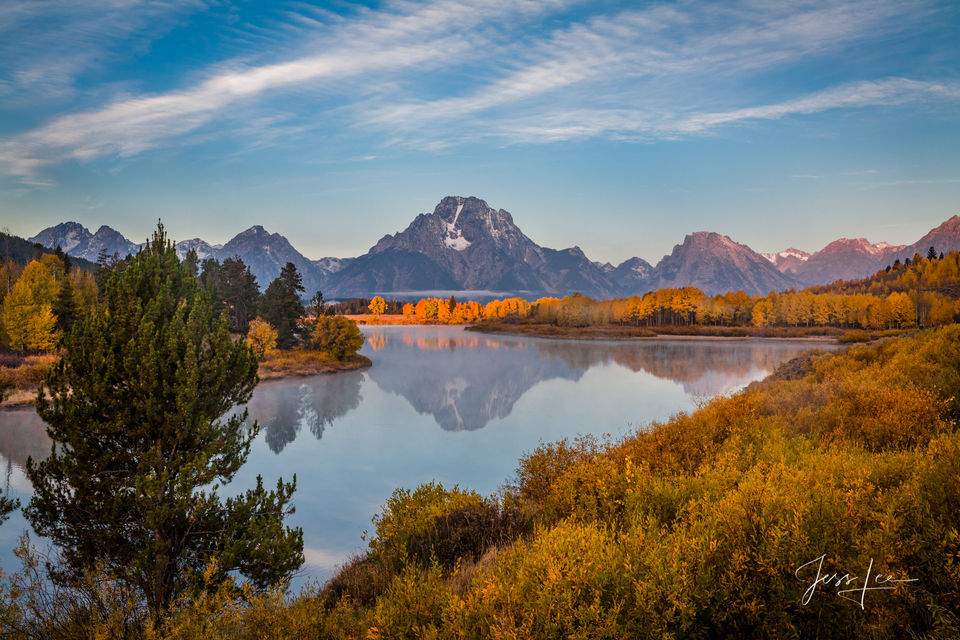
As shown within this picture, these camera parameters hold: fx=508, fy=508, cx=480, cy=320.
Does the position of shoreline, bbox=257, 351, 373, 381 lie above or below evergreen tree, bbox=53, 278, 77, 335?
below

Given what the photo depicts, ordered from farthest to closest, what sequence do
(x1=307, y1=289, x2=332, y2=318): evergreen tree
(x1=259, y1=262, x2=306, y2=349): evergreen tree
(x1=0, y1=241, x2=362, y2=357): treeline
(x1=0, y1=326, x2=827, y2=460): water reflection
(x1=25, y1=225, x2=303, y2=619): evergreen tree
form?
(x1=307, y1=289, x2=332, y2=318): evergreen tree < (x1=259, y1=262, x2=306, y2=349): evergreen tree < (x1=0, y1=241, x2=362, y2=357): treeline < (x1=0, y1=326, x2=827, y2=460): water reflection < (x1=25, y1=225, x2=303, y2=619): evergreen tree

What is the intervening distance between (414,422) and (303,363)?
2631cm

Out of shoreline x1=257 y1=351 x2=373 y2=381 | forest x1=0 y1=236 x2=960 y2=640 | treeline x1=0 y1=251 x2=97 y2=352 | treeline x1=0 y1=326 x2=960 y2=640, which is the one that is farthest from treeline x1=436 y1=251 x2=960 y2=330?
treeline x1=0 y1=251 x2=97 y2=352

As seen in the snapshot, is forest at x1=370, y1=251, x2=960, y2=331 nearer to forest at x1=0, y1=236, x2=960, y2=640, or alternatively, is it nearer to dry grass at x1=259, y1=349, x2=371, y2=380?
dry grass at x1=259, y1=349, x2=371, y2=380

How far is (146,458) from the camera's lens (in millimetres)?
9797

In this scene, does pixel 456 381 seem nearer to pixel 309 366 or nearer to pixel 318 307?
pixel 309 366

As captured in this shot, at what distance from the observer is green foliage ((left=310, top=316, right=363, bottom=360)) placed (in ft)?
180

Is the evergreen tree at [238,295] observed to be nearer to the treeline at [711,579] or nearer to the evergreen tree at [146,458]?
the evergreen tree at [146,458]

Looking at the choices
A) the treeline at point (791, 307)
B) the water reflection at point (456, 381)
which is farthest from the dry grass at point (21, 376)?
the treeline at point (791, 307)

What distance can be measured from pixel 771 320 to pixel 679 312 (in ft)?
60.2

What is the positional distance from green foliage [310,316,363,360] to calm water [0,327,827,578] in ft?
13.1

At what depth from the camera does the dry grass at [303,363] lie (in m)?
47.0

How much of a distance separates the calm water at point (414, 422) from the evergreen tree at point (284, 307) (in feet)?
35.4

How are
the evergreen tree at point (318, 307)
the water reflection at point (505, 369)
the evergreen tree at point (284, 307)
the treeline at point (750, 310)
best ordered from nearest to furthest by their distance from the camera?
the water reflection at point (505, 369), the evergreen tree at point (284, 307), the evergreen tree at point (318, 307), the treeline at point (750, 310)
